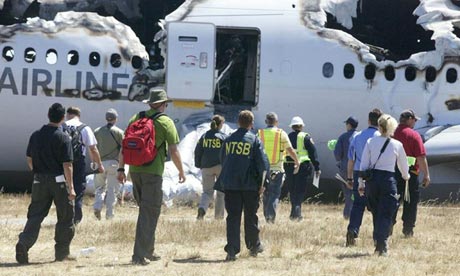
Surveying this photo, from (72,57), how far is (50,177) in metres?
9.98

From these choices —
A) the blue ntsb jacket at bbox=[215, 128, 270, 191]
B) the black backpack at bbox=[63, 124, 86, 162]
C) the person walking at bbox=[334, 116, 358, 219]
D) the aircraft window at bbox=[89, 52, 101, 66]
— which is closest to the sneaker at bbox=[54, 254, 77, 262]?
the black backpack at bbox=[63, 124, 86, 162]

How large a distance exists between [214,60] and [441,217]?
610cm

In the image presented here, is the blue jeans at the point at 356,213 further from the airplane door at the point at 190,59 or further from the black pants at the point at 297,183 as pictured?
the airplane door at the point at 190,59

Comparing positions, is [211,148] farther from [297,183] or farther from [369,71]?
[369,71]

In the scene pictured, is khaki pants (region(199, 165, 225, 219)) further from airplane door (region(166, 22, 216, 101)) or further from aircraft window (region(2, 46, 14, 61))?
aircraft window (region(2, 46, 14, 61))

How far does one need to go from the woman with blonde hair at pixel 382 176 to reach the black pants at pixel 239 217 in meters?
1.54

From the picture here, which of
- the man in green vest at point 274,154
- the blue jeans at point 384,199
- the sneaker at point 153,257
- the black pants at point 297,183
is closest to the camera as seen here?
the sneaker at point 153,257

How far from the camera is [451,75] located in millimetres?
21953

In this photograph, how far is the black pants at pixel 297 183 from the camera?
57.2 ft

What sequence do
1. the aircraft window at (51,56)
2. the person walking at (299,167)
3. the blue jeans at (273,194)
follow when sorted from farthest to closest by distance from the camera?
1. the aircraft window at (51,56)
2. the person walking at (299,167)
3. the blue jeans at (273,194)

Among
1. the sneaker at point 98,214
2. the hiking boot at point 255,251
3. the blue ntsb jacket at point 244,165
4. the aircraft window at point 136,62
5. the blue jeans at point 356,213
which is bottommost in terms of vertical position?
the sneaker at point 98,214

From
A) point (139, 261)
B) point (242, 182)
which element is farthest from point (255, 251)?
point (139, 261)

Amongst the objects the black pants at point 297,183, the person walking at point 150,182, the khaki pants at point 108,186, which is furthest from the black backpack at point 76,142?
the black pants at point 297,183

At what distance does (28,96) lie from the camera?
21.1 metres
